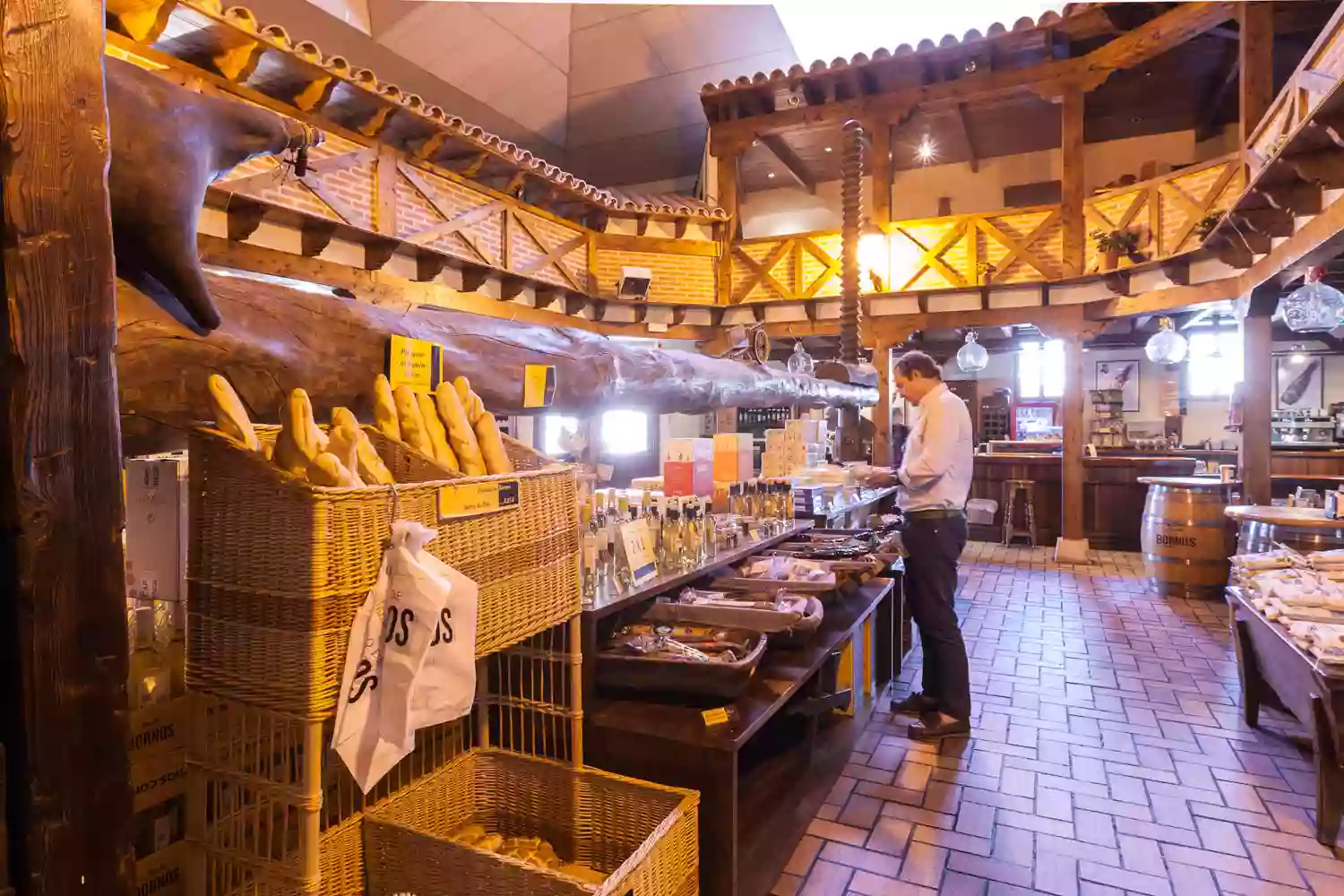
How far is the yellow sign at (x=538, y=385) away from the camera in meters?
2.30

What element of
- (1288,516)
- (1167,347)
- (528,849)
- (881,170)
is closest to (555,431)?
(881,170)

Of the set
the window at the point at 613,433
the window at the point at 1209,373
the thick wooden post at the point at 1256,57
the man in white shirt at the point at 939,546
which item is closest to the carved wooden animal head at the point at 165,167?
the man in white shirt at the point at 939,546

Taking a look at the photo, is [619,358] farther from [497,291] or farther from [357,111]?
[497,291]

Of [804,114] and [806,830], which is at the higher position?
[804,114]

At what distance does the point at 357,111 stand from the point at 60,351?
267 inches

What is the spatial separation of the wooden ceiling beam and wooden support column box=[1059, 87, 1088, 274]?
155 inches

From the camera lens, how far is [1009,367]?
50.5ft

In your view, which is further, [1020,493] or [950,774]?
[1020,493]

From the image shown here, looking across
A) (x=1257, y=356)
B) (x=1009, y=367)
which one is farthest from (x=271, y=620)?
(x=1009, y=367)

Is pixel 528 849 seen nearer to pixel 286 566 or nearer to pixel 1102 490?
pixel 286 566

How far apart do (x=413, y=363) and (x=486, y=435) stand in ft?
0.93

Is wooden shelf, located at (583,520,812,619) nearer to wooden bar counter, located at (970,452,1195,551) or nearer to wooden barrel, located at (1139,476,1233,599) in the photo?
wooden barrel, located at (1139,476,1233,599)

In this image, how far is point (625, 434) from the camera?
13.1 metres

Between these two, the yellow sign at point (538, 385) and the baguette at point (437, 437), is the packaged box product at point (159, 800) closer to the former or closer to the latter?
the baguette at point (437, 437)
